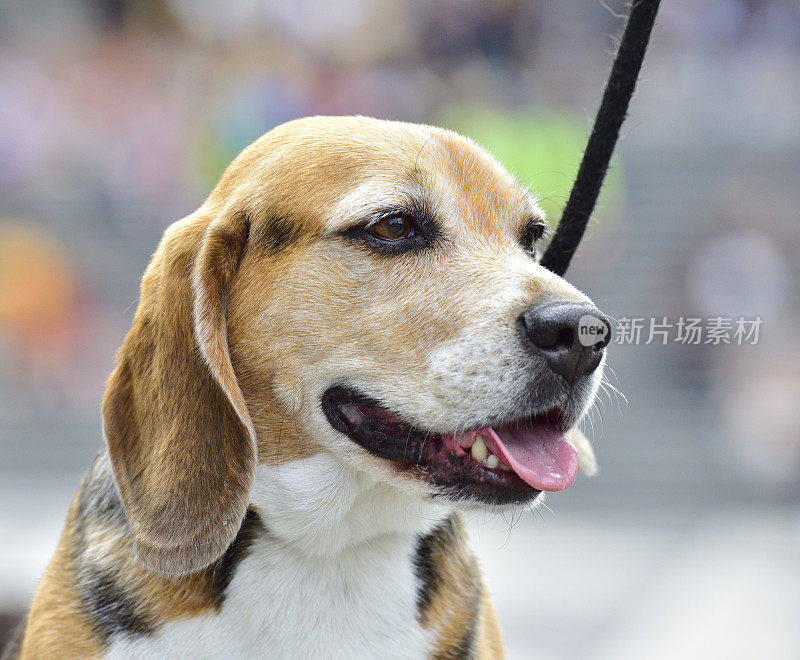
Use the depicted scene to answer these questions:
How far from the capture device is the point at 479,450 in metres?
2.53

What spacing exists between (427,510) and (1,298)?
968 centimetres

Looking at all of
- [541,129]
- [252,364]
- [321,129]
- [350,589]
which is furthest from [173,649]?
[541,129]

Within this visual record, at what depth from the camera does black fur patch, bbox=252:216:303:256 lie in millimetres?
2684

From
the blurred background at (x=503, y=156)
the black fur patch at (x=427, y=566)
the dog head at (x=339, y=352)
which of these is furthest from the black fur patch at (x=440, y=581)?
the blurred background at (x=503, y=156)

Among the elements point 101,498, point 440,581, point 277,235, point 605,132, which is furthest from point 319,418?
point 605,132

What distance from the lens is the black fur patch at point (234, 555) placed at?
8.43 feet

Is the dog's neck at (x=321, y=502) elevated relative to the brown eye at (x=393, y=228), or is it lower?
lower

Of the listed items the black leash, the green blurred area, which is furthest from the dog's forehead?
the green blurred area

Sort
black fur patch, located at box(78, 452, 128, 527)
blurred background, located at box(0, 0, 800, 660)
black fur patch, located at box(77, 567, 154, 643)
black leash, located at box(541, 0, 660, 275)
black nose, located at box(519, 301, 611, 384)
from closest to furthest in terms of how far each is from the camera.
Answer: black nose, located at box(519, 301, 611, 384) < black fur patch, located at box(77, 567, 154, 643) < black leash, located at box(541, 0, 660, 275) < black fur patch, located at box(78, 452, 128, 527) < blurred background, located at box(0, 0, 800, 660)

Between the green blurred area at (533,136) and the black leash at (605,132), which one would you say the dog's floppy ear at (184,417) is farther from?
the green blurred area at (533,136)

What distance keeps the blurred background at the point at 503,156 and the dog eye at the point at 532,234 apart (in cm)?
690

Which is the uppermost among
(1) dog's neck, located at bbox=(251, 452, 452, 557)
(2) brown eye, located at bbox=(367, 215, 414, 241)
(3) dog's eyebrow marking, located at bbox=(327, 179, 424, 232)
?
(3) dog's eyebrow marking, located at bbox=(327, 179, 424, 232)

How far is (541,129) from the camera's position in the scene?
35.3 feet

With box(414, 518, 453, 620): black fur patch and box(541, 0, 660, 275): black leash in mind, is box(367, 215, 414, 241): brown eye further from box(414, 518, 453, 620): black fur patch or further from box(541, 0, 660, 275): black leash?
box(414, 518, 453, 620): black fur patch
